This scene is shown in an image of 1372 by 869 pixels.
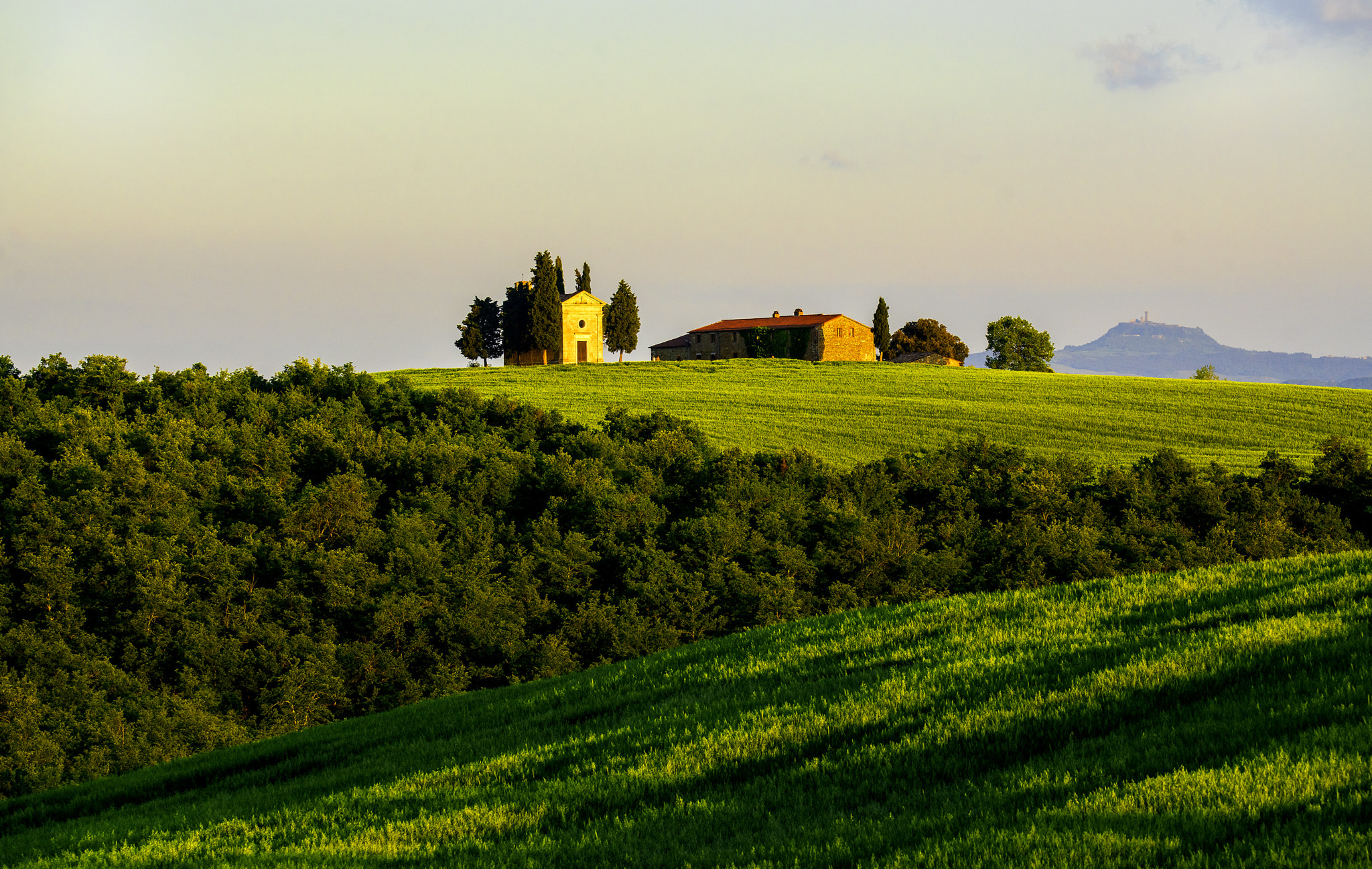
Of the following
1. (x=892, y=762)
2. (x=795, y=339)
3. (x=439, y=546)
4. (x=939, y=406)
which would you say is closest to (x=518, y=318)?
(x=795, y=339)

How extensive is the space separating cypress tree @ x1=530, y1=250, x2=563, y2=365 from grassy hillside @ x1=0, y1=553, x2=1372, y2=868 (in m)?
92.9

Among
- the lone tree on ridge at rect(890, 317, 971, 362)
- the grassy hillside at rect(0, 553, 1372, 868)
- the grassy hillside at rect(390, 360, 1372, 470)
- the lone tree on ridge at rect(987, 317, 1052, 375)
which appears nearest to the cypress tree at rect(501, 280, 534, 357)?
the grassy hillside at rect(390, 360, 1372, 470)

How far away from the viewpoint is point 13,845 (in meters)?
12.2

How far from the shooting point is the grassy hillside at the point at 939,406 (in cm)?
5881

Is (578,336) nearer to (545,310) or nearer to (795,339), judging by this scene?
(545,310)

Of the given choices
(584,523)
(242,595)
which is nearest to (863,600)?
(584,523)

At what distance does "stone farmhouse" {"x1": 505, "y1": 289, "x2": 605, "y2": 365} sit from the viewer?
4400 inches

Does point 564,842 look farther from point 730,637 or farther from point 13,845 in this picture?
point 730,637

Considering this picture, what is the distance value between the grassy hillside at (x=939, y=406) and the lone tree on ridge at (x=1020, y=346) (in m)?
64.5

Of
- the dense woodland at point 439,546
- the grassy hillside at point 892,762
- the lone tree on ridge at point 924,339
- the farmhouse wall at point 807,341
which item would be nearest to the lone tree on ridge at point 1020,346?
the lone tree on ridge at point 924,339

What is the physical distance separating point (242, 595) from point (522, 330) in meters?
74.9

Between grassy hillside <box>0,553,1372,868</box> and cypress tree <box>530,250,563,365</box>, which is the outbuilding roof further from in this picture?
grassy hillside <box>0,553,1372,868</box>

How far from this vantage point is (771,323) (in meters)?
133

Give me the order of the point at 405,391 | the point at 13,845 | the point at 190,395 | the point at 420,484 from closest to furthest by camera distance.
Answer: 1. the point at 13,845
2. the point at 420,484
3. the point at 190,395
4. the point at 405,391
